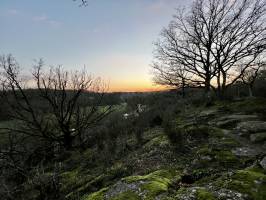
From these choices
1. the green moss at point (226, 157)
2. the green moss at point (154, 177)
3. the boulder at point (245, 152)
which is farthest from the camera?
the boulder at point (245, 152)

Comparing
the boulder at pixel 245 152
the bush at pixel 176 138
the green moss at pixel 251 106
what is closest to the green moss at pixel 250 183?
the boulder at pixel 245 152

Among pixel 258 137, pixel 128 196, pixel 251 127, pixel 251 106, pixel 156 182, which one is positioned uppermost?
pixel 251 106

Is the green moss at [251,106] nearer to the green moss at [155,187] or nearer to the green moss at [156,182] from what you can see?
the green moss at [156,182]

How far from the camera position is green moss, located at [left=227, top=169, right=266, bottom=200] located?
5.34 m

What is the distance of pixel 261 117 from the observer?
11.9 m

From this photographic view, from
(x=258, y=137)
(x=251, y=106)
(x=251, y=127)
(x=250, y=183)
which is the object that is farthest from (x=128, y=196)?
(x=251, y=106)

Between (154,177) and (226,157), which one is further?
(226,157)

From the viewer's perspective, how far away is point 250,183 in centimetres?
561

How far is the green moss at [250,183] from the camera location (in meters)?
5.34

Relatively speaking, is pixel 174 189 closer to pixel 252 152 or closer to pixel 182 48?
pixel 252 152

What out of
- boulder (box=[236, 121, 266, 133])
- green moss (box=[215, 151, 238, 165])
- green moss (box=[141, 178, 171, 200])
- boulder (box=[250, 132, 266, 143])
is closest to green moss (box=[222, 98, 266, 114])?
boulder (box=[236, 121, 266, 133])

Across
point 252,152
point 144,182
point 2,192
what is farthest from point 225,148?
point 2,192

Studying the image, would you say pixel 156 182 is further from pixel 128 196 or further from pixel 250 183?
pixel 250 183

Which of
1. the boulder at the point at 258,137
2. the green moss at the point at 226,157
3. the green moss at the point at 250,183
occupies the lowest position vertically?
the green moss at the point at 250,183
